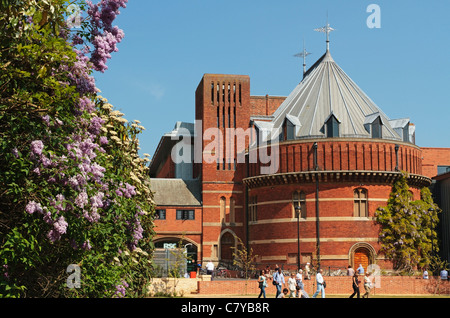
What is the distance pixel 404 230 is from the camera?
5019cm

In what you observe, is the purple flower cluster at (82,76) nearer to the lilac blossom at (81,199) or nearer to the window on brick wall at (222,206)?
the lilac blossom at (81,199)

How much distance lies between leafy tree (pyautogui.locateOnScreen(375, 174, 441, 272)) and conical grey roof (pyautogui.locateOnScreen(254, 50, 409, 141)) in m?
5.53

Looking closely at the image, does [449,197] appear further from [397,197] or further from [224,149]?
[224,149]

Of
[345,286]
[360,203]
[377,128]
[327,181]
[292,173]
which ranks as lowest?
[345,286]

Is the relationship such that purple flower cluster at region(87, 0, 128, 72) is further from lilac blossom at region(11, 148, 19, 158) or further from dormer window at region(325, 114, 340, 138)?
dormer window at region(325, 114, 340, 138)

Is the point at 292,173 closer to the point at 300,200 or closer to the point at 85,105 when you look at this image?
the point at 300,200

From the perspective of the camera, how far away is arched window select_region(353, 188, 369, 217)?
50781 mm

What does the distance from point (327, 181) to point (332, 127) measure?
4.48m

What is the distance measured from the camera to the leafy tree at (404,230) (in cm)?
5006

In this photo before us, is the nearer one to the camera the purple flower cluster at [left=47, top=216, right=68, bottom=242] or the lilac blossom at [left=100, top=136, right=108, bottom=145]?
the purple flower cluster at [left=47, top=216, right=68, bottom=242]

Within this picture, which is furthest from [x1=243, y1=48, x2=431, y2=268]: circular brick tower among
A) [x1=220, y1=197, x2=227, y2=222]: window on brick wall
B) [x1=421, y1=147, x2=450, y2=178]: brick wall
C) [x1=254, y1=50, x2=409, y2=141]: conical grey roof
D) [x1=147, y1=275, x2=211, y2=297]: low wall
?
[x1=421, y1=147, x2=450, y2=178]: brick wall

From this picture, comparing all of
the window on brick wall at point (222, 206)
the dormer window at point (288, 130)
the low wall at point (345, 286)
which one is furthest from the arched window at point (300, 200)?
the window on brick wall at point (222, 206)

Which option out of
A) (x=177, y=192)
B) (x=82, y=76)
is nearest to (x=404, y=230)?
(x=177, y=192)

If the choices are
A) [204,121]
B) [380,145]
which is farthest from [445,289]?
Result: [204,121]
